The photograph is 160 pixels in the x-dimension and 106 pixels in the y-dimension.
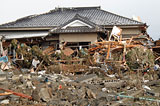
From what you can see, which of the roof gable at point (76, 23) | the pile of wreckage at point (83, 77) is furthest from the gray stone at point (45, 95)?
the roof gable at point (76, 23)

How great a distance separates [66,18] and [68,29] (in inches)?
158

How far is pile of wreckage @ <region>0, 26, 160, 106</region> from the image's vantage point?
5.40 metres

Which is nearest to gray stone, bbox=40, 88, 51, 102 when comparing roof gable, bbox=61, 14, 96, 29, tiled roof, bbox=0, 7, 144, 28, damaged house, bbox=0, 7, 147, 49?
damaged house, bbox=0, 7, 147, 49

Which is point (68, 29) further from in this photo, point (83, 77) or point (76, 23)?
point (83, 77)

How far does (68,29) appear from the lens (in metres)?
12.9

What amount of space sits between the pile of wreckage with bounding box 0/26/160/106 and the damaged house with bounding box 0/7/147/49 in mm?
872

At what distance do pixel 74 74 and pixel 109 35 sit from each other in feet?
19.7

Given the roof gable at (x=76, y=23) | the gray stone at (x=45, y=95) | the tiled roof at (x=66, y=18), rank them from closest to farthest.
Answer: the gray stone at (x=45, y=95), the roof gable at (x=76, y=23), the tiled roof at (x=66, y=18)

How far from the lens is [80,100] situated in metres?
5.34

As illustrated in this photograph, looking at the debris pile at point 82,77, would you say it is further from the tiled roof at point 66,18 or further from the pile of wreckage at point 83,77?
the tiled roof at point 66,18

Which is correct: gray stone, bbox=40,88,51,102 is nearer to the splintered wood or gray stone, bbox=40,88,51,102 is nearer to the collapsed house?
the collapsed house

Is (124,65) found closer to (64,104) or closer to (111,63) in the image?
(111,63)

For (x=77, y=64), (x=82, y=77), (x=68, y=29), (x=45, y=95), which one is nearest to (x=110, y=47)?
(x=77, y=64)

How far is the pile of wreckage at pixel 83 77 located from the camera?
213 inches
